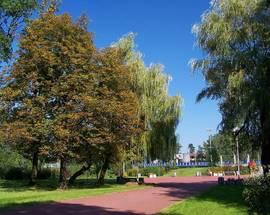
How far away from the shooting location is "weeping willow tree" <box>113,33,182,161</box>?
3991cm

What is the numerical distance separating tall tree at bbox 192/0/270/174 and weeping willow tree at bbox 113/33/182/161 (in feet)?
42.1

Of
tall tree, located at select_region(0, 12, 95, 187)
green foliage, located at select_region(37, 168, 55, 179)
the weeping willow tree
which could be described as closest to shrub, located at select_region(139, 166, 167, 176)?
green foliage, located at select_region(37, 168, 55, 179)

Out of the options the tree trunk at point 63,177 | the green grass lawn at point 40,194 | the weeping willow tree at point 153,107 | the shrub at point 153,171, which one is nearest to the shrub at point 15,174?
the shrub at point 153,171

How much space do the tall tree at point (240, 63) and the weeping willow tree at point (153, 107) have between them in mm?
12841

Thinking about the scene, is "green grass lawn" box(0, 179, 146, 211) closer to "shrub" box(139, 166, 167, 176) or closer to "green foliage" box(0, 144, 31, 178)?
"green foliage" box(0, 144, 31, 178)

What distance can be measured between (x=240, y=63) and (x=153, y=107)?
56.1 ft

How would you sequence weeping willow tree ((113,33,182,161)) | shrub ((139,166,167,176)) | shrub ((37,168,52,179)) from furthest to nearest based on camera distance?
1. shrub ((139,166,167,176))
2. shrub ((37,168,52,179))
3. weeping willow tree ((113,33,182,161))

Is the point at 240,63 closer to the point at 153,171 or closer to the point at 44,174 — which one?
the point at 44,174

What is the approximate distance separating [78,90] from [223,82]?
11631 millimetres

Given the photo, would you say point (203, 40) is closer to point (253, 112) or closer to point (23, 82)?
point (253, 112)

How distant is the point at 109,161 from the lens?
40094 millimetres

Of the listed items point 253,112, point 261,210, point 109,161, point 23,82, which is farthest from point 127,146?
point 261,210

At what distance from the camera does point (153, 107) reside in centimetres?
4022

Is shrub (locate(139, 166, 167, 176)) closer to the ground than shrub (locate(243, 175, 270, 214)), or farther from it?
farther from it
